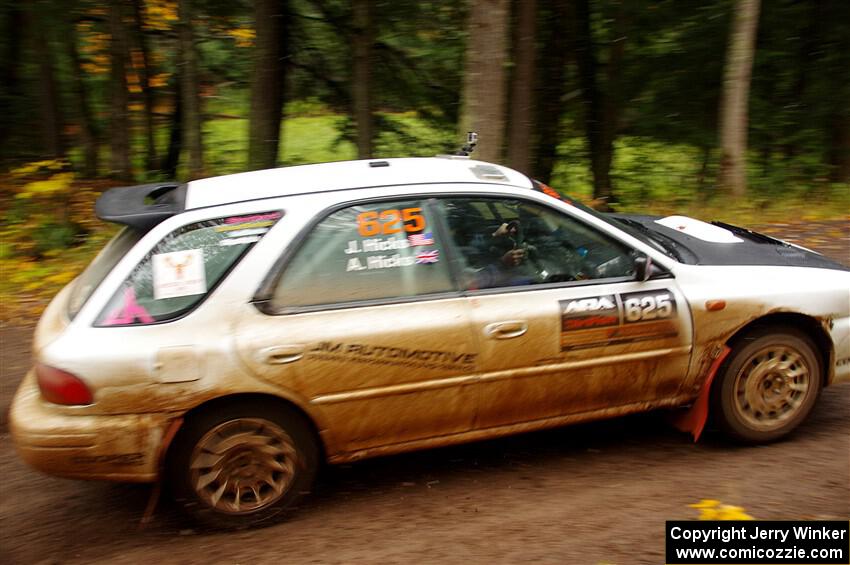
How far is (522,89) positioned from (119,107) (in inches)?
247

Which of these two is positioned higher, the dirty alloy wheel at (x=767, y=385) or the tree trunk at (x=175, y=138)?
the tree trunk at (x=175, y=138)

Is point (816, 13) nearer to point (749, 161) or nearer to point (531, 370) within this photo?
point (749, 161)

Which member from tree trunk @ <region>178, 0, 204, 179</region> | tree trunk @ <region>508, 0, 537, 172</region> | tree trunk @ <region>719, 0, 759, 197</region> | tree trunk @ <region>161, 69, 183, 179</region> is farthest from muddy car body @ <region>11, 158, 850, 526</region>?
tree trunk @ <region>161, 69, 183, 179</region>

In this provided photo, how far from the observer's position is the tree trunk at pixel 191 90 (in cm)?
1200

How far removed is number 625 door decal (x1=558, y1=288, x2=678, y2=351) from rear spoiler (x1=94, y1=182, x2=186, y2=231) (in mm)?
2065

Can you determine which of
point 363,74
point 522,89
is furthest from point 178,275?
point 363,74

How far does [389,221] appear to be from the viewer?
4.09m

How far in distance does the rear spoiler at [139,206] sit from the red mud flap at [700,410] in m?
2.98

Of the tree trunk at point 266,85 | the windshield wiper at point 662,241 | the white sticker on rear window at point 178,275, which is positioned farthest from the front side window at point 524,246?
the tree trunk at point 266,85

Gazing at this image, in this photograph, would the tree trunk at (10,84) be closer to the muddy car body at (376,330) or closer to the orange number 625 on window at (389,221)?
the muddy car body at (376,330)

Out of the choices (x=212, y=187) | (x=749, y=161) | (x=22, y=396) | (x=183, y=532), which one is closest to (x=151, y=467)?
(x=183, y=532)

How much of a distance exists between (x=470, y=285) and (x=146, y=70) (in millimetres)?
11229

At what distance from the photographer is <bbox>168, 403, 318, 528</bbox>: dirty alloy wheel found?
381cm

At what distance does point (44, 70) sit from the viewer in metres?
11.9
